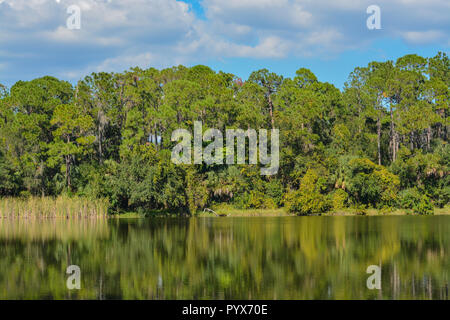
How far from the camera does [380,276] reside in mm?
15523

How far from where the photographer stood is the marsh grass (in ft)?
126

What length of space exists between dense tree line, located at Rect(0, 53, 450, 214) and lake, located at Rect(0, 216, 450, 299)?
15.6m

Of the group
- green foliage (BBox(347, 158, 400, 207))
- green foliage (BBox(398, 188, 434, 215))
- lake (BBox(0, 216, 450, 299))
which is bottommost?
lake (BBox(0, 216, 450, 299))

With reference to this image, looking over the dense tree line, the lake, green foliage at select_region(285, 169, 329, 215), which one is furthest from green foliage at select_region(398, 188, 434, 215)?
the lake

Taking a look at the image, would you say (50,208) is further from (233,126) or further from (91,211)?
(233,126)

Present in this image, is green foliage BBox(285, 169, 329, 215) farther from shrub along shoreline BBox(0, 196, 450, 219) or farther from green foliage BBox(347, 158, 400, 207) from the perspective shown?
green foliage BBox(347, 158, 400, 207)

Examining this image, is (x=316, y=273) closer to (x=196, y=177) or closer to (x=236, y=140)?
(x=196, y=177)

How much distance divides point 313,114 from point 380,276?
118 feet

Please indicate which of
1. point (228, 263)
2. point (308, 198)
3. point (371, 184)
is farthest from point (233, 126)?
point (228, 263)

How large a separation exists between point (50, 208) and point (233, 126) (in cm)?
1843

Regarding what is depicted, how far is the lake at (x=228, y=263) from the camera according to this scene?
45.6ft

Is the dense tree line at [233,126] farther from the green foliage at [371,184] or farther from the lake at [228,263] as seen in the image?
the lake at [228,263]
